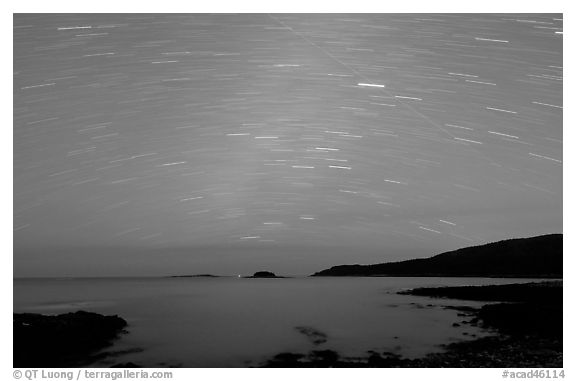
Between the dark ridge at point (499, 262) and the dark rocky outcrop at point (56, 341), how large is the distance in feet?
201

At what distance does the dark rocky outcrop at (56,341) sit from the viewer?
38.9 ft

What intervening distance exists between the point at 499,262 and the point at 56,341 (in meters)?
93.4

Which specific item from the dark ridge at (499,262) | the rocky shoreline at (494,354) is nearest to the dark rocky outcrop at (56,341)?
the rocky shoreline at (494,354)

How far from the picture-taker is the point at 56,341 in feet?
45.4

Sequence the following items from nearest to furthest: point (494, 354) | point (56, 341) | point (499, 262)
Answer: point (494, 354) → point (56, 341) → point (499, 262)

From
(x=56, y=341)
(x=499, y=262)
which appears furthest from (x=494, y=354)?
(x=499, y=262)

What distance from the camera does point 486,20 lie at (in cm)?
957

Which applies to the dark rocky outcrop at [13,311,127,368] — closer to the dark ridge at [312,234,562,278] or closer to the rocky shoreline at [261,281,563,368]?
the rocky shoreline at [261,281,563,368]

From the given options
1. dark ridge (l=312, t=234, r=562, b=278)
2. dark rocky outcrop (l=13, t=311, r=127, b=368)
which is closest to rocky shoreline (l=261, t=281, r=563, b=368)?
dark rocky outcrop (l=13, t=311, r=127, b=368)

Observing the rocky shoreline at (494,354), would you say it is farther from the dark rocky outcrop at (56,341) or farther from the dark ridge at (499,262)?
the dark ridge at (499,262)

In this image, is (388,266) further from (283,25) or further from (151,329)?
(283,25)

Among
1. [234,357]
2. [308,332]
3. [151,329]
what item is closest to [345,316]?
[308,332]

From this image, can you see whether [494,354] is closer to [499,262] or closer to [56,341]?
[56,341]

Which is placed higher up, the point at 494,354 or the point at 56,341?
the point at 494,354
